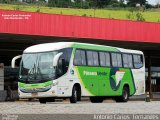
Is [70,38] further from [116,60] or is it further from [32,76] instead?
[32,76]

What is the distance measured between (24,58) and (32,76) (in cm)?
119

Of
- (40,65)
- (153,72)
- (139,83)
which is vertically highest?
(40,65)

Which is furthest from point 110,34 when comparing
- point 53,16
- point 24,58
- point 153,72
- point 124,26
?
point 153,72

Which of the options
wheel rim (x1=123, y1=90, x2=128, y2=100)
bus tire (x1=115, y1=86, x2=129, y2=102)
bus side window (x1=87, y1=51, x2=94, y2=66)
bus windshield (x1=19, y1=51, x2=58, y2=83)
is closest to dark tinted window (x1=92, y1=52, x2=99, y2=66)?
bus side window (x1=87, y1=51, x2=94, y2=66)

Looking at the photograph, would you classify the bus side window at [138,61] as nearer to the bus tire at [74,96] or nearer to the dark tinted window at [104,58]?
the dark tinted window at [104,58]

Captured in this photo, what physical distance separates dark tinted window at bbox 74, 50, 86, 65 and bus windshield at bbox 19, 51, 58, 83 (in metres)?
1.39

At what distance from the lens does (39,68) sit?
25.2 meters

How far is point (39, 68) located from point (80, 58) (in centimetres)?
242

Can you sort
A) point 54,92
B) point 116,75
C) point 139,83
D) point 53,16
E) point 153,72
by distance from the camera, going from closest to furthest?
point 54,92 < point 116,75 < point 139,83 < point 53,16 < point 153,72

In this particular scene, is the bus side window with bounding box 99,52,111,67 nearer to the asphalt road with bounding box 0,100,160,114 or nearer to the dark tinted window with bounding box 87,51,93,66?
the dark tinted window with bounding box 87,51,93,66

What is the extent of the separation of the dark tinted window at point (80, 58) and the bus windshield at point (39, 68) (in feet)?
4.56

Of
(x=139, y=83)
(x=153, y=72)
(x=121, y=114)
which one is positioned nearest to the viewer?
(x=121, y=114)

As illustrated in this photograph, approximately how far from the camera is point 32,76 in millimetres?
25344

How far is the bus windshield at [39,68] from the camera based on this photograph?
82.1ft
